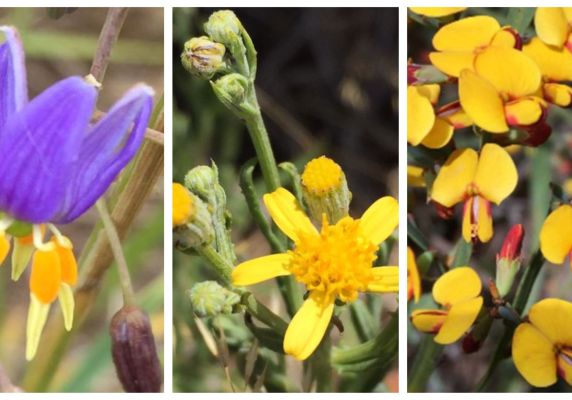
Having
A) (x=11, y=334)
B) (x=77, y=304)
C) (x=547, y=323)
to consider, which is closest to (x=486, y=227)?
(x=547, y=323)

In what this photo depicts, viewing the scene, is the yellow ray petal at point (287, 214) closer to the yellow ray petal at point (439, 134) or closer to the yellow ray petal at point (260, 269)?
the yellow ray petal at point (260, 269)

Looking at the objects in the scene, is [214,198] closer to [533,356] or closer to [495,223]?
[533,356]

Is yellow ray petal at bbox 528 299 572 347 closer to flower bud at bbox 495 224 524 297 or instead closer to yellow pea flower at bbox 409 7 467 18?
flower bud at bbox 495 224 524 297

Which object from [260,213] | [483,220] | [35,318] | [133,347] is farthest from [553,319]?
[35,318]

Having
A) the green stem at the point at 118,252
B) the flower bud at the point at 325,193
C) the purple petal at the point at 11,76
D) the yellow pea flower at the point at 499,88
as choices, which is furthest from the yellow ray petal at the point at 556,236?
Answer: the purple petal at the point at 11,76

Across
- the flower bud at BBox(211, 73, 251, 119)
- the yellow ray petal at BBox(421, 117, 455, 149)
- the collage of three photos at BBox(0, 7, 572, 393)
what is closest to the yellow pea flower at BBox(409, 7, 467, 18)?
the collage of three photos at BBox(0, 7, 572, 393)

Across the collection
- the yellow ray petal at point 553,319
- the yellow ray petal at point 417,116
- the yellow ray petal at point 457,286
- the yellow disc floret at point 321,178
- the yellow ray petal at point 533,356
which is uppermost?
the yellow ray petal at point 417,116

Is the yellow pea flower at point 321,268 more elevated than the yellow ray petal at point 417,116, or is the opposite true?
the yellow ray petal at point 417,116
